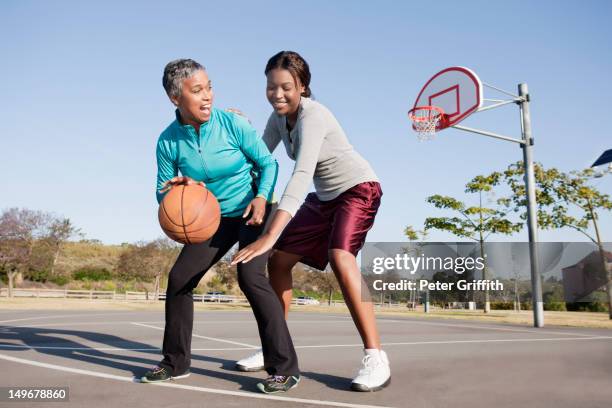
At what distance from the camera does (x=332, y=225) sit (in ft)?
11.7

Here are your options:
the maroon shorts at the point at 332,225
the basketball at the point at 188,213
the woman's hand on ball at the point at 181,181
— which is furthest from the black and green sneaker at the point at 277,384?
the woman's hand on ball at the point at 181,181

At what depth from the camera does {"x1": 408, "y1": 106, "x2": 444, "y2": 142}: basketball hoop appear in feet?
49.7

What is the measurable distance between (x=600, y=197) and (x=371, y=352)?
72.1 feet

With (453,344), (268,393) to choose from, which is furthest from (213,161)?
(453,344)

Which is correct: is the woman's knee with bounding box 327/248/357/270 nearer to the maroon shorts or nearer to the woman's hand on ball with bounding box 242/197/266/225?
the maroon shorts

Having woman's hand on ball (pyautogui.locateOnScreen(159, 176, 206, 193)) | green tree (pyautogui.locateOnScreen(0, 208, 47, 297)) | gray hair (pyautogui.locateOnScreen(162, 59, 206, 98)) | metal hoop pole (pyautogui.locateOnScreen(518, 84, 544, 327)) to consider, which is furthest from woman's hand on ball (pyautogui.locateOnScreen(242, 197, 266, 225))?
green tree (pyautogui.locateOnScreen(0, 208, 47, 297))

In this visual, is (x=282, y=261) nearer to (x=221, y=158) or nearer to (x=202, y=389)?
(x=221, y=158)

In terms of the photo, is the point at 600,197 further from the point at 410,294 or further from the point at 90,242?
the point at 90,242

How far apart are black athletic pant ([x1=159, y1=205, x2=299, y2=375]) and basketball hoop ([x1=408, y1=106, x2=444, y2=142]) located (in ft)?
41.0

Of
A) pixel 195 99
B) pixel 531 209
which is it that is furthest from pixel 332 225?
pixel 531 209

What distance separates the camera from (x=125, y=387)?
3.03 meters

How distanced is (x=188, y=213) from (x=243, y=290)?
0.60 metres

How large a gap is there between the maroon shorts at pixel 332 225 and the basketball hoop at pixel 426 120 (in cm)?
1200

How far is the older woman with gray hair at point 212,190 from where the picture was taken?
127 inches
